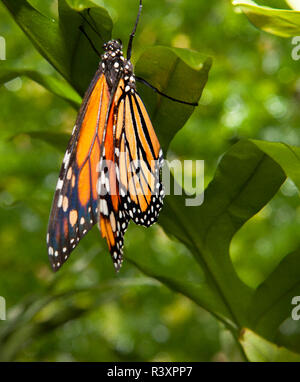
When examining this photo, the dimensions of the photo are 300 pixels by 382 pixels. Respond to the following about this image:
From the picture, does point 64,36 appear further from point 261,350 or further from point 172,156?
point 172,156

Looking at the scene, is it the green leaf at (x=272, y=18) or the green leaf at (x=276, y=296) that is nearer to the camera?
the green leaf at (x=272, y=18)

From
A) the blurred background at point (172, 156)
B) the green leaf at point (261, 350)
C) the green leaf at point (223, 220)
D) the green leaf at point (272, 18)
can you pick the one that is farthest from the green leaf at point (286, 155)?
the blurred background at point (172, 156)

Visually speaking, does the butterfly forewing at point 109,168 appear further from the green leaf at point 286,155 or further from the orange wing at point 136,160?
the green leaf at point 286,155

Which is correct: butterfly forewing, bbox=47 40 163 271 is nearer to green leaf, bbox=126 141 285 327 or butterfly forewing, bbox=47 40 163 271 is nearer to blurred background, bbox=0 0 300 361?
green leaf, bbox=126 141 285 327

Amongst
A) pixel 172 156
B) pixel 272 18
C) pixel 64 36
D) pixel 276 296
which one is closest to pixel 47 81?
pixel 64 36

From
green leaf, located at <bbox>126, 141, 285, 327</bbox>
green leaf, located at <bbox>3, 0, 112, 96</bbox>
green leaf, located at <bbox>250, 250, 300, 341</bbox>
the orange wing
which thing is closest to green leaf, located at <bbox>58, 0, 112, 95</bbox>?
green leaf, located at <bbox>3, 0, 112, 96</bbox>

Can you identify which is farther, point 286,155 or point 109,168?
point 109,168

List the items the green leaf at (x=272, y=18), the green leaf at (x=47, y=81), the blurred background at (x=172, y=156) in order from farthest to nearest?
the blurred background at (x=172, y=156) < the green leaf at (x=47, y=81) < the green leaf at (x=272, y=18)

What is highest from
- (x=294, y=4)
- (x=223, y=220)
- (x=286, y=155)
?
(x=294, y=4)
